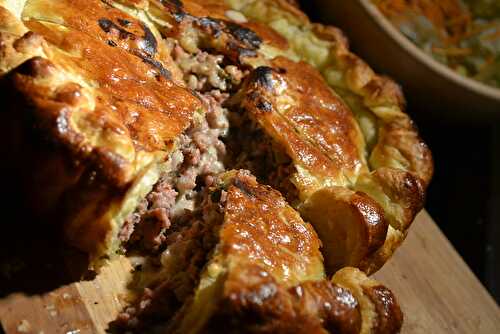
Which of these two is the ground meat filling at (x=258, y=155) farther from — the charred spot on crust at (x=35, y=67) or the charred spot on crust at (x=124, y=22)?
the charred spot on crust at (x=35, y=67)

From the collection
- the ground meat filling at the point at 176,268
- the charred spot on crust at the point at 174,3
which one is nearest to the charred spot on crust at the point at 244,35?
the charred spot on crust at the point at 174,3

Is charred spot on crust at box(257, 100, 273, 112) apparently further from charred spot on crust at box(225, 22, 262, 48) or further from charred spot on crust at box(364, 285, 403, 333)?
charred spot on crust at box(364, 285, 403, 333)

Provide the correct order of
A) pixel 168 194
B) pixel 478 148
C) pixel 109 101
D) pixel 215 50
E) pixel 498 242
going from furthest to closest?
pixel 478 148, pixel 498 242, pixel 215 50, pixel 168 194, pixel 109 101

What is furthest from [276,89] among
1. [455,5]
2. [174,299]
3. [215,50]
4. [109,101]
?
[455,5]

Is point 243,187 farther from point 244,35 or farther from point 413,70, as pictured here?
point 413,70

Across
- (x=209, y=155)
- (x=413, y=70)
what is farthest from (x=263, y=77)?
(x=413, y=70)

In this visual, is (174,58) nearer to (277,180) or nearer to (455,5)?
(277,180)
